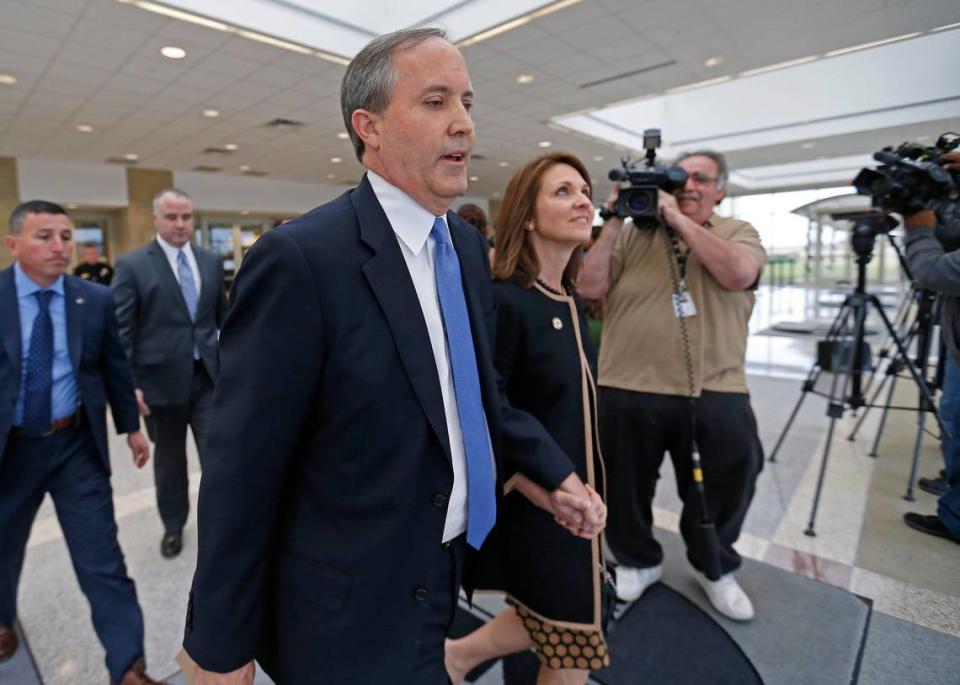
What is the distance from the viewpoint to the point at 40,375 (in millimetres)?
1749

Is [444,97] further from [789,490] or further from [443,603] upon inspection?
[789,490]

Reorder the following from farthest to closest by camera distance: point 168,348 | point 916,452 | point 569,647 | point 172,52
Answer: point 172,52, point 168,348, point 916,452, point 569,647

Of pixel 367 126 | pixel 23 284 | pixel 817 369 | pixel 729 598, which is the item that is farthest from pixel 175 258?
pixel 817 369

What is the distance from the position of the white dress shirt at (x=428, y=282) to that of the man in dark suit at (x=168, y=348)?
6.68 ft

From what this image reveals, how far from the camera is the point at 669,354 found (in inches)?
72.9

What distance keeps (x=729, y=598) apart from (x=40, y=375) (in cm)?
252

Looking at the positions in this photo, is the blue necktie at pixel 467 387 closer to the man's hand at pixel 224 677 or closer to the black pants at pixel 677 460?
the man's hand at pixel 224 677

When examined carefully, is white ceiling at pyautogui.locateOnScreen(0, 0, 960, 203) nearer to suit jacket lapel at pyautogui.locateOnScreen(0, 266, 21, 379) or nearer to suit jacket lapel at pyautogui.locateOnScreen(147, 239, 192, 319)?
suit jacket lapel at pyautogui.locateOnScreen(147, 239, 192, 319)

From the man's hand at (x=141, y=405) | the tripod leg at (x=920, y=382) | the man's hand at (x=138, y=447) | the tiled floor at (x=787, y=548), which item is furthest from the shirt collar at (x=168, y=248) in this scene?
the tripod leg at (x=920, y=382)

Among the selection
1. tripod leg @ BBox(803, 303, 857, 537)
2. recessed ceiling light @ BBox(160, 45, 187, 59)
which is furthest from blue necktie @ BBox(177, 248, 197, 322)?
recessed ceiling light @ BBox(160, 45, 187, 59)

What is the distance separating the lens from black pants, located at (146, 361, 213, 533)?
2.52 m

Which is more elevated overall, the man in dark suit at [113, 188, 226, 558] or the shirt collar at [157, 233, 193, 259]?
the shirt collar at [157, 233, 193, 259]

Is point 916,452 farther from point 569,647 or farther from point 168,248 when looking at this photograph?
point 168,248

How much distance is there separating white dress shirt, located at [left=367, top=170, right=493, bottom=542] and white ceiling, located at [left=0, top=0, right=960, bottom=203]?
2.91 meters
